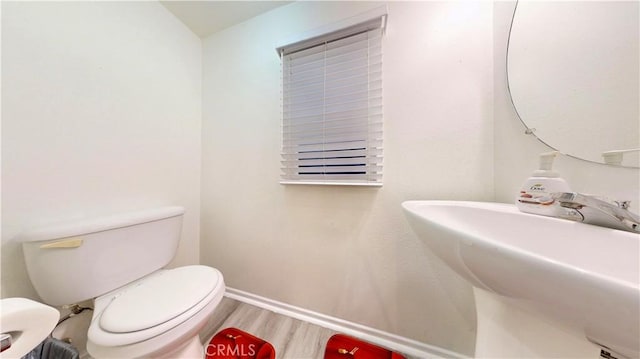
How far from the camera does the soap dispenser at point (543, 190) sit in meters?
0.56

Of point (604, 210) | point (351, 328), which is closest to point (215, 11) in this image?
point (604, 210)

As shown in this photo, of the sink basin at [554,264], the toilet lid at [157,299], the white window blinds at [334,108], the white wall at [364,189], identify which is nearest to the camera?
the sink basin at [554,264]

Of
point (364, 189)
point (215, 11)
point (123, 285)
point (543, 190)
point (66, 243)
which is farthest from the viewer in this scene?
point (215, 11)

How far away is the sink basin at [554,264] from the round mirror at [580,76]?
248mm

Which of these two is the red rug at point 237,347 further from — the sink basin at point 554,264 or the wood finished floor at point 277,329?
the sink basin at point 554,264

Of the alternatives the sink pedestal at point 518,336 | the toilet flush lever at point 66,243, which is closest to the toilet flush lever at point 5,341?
the toilet flush lever at point 66,243

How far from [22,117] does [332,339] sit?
1583 millimetres

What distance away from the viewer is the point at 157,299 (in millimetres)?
742

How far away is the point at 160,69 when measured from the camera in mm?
1169

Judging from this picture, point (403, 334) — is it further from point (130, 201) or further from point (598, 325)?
point (130, 201)

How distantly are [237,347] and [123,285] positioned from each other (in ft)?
1.93

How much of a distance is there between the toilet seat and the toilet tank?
0.07m

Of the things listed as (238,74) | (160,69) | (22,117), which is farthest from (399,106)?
(22,117)

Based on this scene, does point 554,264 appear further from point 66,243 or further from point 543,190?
point 66,243
